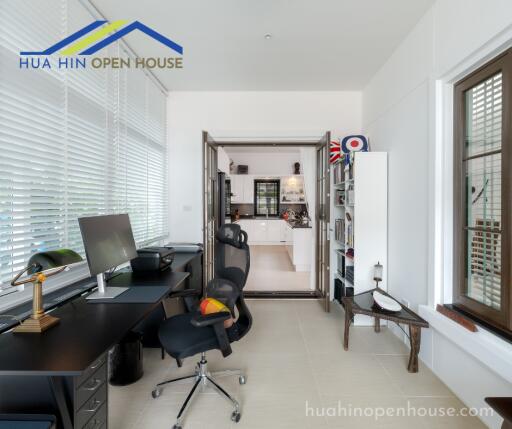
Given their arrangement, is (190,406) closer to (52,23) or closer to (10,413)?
(10,413)

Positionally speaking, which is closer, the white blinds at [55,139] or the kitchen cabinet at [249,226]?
the white blinds at [55,139]

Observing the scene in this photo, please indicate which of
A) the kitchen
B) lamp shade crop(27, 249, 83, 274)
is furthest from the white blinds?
the kitchen

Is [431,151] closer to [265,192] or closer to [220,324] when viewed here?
[220,324]

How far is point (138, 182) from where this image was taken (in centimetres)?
325

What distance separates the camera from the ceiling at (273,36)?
241cm

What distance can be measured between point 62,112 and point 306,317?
3252mm

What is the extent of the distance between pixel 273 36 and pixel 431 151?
185 cm

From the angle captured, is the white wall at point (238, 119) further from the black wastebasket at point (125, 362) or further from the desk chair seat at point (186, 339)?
the desk chair seat at point (186, 339)

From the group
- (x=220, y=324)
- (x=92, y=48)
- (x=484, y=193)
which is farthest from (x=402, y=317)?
(x=92, y=48)

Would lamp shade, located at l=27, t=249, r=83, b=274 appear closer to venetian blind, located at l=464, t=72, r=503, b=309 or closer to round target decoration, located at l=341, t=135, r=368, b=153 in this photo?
venetian blind, located at l=464, t=72, r=503, b=309

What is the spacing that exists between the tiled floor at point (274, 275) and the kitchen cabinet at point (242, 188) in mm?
2095

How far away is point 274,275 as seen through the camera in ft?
18.1

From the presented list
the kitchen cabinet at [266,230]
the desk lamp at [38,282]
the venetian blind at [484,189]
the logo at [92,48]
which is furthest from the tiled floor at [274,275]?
the logo at [92,48]

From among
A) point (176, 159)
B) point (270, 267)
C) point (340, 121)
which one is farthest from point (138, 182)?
point (270, 267)
